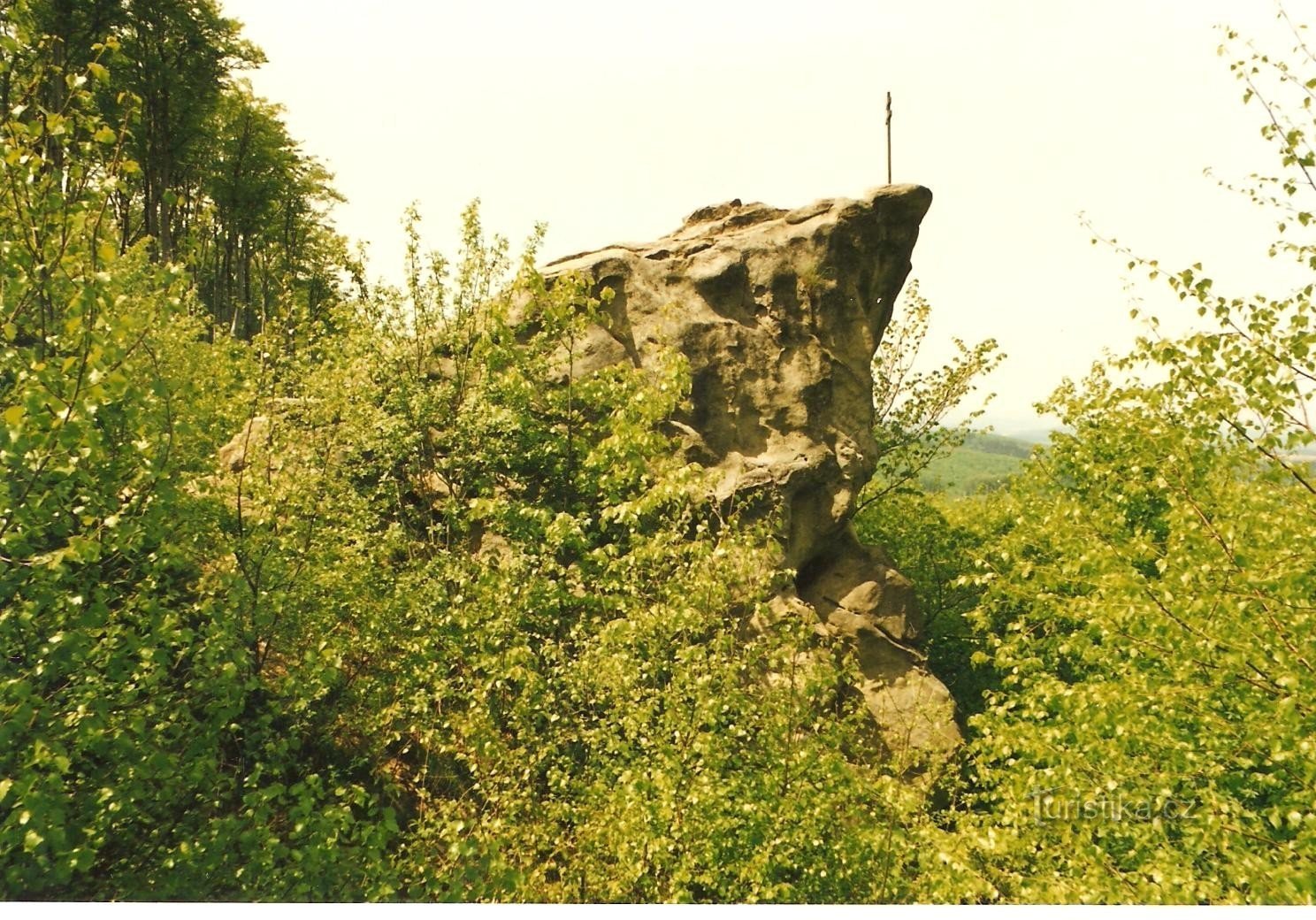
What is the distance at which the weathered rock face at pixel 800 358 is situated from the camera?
1602 centimetres

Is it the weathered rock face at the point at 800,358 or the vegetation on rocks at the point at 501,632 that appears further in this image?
the weathered rock face at the point at 800,358

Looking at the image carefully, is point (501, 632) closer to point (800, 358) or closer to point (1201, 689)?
point (1201, 689)

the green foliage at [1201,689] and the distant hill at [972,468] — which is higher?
the distant hill at [972,468]

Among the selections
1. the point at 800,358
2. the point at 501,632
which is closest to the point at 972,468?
the point at 800,358

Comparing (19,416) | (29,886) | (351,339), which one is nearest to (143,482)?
(19,416)

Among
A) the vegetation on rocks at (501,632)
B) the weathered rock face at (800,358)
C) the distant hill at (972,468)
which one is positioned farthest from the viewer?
the distant hill at (972,468)

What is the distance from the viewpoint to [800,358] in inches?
668

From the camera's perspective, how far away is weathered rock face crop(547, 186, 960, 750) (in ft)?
52.5

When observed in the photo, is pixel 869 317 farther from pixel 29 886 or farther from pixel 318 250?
pixel 29 886

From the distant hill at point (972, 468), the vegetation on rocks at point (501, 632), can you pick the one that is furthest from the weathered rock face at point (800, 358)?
the distant hill at point (972, 468)

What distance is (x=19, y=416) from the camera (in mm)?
4176

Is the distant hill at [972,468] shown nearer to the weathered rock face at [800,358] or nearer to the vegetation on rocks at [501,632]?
the weathered rock face at [800,358]

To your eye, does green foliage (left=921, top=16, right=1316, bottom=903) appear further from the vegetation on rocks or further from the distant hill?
the distant hill

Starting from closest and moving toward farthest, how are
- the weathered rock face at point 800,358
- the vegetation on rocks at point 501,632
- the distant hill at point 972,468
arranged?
the vegetation on rocks at point 501,632
the weathered rock face at point 800,358
the distant hill at point 972,468
